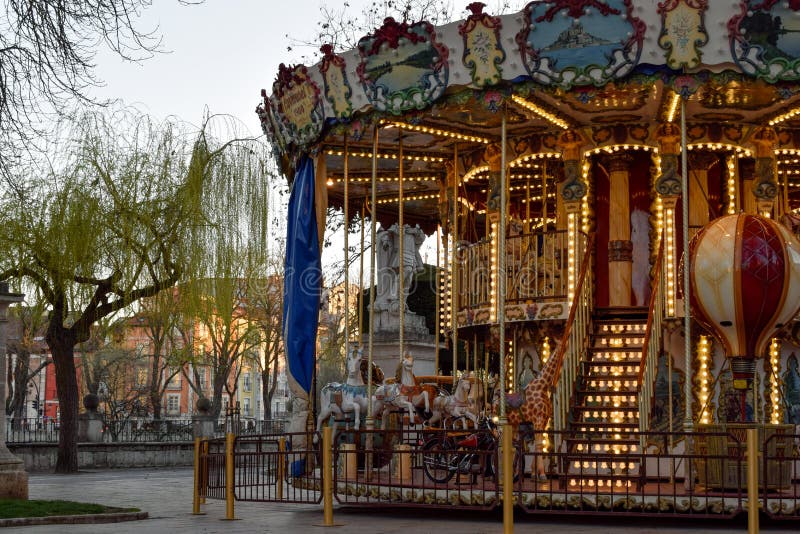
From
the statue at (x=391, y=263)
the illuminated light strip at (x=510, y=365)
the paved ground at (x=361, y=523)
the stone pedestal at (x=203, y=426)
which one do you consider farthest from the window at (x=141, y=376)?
the paved ground at (x=361, y=523)

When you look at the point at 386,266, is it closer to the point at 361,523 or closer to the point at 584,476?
the point at 361,523

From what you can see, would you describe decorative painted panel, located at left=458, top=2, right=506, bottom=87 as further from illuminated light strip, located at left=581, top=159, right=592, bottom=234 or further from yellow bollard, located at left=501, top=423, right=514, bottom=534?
yellow bollard, located at left=501, top=423, right=514, bottom=534

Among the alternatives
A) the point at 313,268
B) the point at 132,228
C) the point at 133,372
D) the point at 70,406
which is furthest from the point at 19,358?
the point at 313,268

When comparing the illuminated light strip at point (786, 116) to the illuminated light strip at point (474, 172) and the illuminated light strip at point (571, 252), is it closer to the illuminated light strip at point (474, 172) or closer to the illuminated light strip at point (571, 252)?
the illuminated light strip at point (571, 252)

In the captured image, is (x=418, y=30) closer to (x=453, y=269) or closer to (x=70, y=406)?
(x=453, y=269)

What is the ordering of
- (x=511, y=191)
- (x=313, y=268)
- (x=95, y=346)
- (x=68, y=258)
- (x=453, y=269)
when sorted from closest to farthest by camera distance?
1. (x=313, y=268)
2. (x=453, y=269)
3. (x=511, y=191)
4. (x=68, y=258)
5. (x=95, y=346)

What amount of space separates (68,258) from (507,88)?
43.4 ft

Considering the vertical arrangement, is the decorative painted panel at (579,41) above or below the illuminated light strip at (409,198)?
above

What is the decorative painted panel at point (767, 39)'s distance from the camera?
12.3 metres

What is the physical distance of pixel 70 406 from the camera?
27.4 m

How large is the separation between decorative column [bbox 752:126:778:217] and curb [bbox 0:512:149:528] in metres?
9.46

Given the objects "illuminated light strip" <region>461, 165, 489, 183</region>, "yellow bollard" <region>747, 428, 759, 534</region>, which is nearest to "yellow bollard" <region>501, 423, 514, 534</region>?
"yellow bollard" <region>747, 428, 759, 534</region>

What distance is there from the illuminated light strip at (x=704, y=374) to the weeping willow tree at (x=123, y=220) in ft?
41.2

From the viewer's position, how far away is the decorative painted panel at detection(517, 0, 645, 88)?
41.5ft
